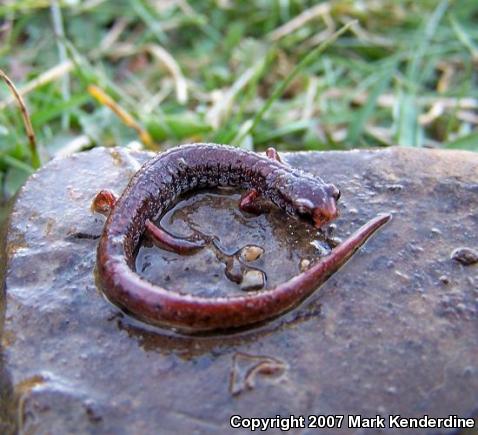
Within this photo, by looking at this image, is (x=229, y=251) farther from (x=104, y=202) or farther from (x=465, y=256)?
(x=465, y=256)

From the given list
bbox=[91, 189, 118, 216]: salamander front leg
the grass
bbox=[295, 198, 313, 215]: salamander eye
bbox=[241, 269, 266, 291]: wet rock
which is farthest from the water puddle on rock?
the grass

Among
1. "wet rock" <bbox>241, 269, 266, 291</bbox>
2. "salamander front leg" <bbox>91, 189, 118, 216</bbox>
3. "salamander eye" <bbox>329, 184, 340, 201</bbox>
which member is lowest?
"wet rock" <bbox>241, 269, 266, 291</bbox>

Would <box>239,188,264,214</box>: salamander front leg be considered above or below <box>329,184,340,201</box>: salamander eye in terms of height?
below

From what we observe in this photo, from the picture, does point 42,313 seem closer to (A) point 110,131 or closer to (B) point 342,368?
(B) point 342,368

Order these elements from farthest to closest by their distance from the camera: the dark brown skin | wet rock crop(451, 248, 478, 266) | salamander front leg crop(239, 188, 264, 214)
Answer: salamander front leg crop(239, 188, 264, 214)
wet rock crop(451, 248, 478, 266)
the dark brown skin

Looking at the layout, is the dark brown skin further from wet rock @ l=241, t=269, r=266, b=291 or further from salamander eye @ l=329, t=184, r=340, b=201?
wet rock @ l=241, t=269, r=266, b=291

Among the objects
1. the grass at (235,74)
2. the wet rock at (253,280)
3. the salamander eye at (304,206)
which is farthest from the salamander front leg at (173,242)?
the grass at (235,74)

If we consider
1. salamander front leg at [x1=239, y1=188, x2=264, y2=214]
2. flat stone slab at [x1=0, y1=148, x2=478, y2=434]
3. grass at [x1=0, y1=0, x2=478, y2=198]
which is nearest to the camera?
flat stone slab at [x1=0, y1=148, x2=478, y2=434]

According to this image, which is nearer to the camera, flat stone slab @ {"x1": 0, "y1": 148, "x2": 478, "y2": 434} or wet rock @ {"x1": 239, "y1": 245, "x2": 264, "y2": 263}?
flat stone slab @ {"x1": 0, "y1": 148, "x2": 478, "y2": 434}
